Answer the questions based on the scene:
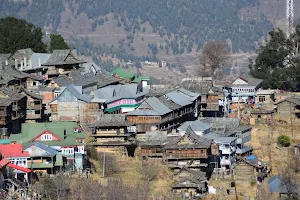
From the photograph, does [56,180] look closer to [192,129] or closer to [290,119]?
[192,129]

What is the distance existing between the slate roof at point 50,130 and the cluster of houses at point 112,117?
0.20ft

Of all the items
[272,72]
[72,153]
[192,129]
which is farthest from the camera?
[272,72]

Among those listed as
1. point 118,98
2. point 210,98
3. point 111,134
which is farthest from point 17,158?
point 210,98

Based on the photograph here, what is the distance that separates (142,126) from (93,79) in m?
10.7

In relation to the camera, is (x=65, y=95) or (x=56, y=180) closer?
(x=56, y=180)

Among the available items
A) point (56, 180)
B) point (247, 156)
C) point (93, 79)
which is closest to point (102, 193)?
point (56, 180)

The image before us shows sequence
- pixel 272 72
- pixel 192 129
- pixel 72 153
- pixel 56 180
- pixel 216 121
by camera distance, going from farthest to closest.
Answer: pixel 272 72 < pixel 216 121 < pixel 192 129 < pixel 72 153 < pixel 56 180

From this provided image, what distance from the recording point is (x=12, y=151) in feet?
205

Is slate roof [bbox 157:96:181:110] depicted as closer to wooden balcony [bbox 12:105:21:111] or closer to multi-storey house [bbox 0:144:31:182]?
wooden balcony [bbox 12:105:21:111]

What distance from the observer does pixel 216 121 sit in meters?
77.6


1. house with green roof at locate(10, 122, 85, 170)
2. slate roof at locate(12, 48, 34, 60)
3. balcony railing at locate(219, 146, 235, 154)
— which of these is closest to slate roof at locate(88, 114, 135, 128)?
house with green roof at locate(10, 122, 85, 170)

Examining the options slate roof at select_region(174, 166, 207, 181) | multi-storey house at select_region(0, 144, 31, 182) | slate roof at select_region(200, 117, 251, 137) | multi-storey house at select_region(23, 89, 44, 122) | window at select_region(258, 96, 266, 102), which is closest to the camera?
multi-storey house at select_region(0, 144, 31, 182)

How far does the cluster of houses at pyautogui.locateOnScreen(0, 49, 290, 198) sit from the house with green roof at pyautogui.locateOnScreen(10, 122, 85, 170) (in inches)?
2.3

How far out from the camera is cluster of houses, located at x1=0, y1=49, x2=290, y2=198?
64.8 meters
